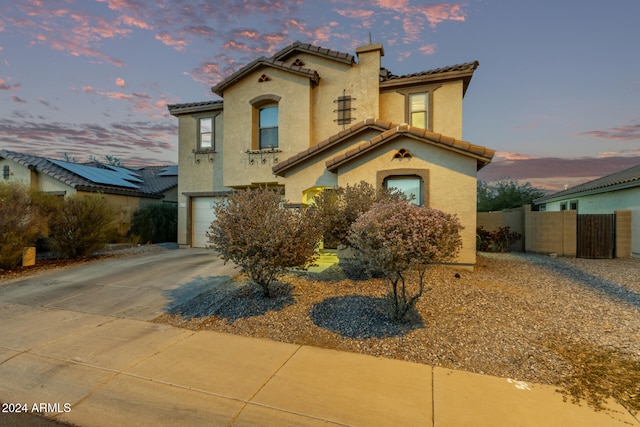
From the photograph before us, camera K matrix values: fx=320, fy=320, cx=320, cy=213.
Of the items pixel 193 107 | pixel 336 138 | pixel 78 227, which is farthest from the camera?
pixel 193 107

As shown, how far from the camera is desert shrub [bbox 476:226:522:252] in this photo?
49.0 ft

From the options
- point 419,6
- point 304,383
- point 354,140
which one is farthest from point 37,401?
point 419,6

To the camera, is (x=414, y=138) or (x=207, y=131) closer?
(x=414, y=138)

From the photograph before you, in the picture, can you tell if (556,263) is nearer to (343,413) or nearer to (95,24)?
(343,413)

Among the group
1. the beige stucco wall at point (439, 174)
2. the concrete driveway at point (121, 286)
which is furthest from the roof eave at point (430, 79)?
the concrete driveway at point (121, 286)

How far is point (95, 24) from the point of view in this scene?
11602 mm

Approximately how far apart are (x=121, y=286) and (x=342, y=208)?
245 inches

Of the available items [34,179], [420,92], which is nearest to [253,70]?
[420,92]

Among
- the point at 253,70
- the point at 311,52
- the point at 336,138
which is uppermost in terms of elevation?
the point at 311,52

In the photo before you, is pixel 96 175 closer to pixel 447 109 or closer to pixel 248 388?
pixel 447 109

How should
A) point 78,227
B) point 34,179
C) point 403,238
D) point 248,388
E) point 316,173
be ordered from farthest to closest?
point 34,179 < point 78,227 < point 316,173 < point 403,238 < point 248,388

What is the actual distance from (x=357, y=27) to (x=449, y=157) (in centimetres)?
784

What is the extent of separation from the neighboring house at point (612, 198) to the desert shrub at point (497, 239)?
418 centimetres

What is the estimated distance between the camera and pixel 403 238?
16.1ft
